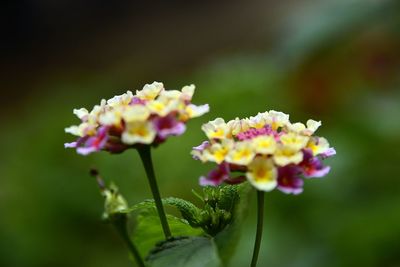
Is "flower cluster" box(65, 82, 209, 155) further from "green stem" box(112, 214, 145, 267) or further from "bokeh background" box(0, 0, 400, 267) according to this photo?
"bokeh background" box(0, 0, 400, 267)

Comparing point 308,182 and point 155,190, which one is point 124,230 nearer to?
point 155,190

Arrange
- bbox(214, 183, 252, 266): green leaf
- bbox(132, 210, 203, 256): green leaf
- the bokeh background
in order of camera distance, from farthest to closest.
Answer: the bokeh background < bbox(132, 210, 203, 256): green leaf < bbox(214, 183, 252, 266): green leaf

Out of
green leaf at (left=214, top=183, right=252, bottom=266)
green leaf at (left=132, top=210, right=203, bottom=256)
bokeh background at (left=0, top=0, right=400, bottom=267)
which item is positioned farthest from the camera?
bokeh background at (left=0, top=0, right=400, bottom=267)

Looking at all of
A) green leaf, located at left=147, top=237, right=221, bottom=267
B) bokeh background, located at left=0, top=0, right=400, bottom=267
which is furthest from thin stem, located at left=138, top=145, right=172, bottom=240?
bokeh background, located at left=0, top=0, right=400, bottom=267

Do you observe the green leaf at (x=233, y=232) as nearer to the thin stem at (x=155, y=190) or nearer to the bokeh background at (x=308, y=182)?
the thin stem at (x=155, y=190)

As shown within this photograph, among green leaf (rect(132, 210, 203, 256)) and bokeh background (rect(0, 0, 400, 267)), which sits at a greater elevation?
bokeh background (rect(0, 0, 400, 267))

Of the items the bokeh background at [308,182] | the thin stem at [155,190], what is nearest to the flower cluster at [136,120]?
the thin stem at [155,190]

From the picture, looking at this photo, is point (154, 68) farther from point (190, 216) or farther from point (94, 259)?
point (190, 216)

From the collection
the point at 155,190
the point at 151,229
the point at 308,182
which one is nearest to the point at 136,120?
the point at 155,190
